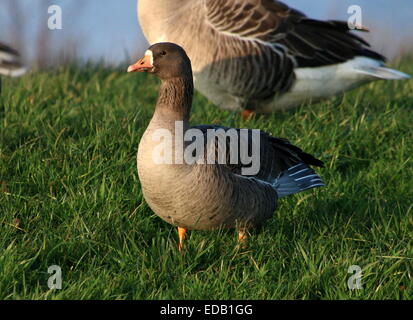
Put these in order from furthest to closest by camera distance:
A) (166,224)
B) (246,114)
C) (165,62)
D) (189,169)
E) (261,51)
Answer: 1. (246,114)
2. (261,51)
3. (166,224)
4. (165,62)
5. (189,169)

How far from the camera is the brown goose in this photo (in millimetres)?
4555

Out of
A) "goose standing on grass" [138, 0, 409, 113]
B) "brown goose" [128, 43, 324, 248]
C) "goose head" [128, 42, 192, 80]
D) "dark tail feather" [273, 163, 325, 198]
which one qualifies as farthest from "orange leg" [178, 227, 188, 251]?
"goose standing on grass" [138, 0, 409, 113]

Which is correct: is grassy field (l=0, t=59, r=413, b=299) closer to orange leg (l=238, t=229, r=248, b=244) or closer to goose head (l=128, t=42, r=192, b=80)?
orange leg (l=238, t=229, r=248, b=244)

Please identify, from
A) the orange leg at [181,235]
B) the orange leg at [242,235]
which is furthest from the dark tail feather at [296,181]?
the orange leg at [181,235]

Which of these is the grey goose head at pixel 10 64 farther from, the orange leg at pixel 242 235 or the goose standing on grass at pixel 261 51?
the orange leg at pixel 242 235

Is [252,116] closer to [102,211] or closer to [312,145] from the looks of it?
[312,145]

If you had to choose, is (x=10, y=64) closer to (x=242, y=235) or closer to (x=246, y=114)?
(x=246, y=114)

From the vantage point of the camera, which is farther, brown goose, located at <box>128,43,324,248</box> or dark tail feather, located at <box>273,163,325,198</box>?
dark tail feather, located at <box>273,163,325,198</box>

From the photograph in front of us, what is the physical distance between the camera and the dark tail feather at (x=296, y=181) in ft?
17.4

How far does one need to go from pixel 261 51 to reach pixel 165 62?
9.80 ft

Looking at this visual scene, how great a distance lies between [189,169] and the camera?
458 centimetres

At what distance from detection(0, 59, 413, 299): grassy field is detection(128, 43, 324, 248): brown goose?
0.20m

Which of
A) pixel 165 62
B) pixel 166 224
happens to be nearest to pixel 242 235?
pixel 166 224

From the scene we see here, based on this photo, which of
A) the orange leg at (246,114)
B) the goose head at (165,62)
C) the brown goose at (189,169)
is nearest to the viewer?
the brown goose at (189,169)
